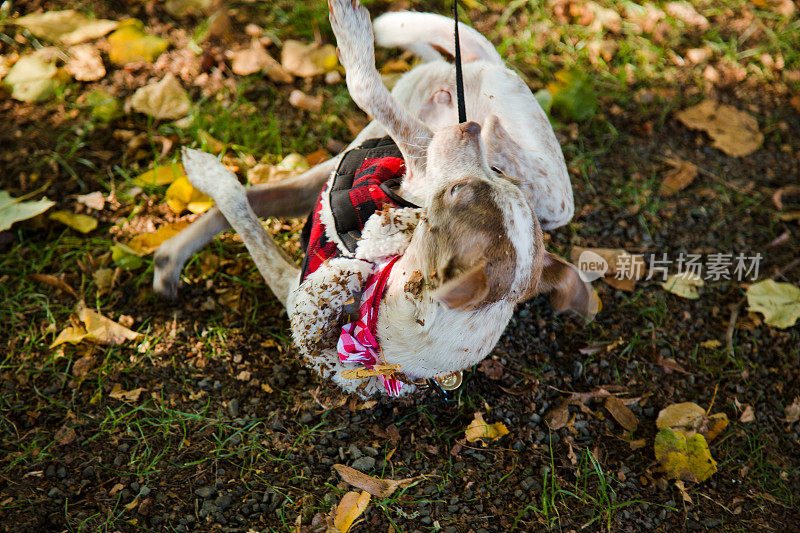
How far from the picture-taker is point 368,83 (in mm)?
2342

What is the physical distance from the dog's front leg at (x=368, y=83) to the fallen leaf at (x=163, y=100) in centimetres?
159

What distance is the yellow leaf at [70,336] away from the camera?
263 cm

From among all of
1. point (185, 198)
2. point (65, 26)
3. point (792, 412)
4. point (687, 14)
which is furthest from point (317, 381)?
point (687, 14)

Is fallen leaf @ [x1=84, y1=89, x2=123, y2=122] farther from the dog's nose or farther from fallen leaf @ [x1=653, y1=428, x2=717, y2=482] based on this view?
fallen leaf @ [x1=653, y1=428, x2=717, y2=482]

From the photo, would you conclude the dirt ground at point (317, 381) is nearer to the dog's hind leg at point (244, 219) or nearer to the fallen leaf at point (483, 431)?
the fallen leaf at point (483, 431)

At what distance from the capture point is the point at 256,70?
149 inches

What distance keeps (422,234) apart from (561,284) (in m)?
0.64

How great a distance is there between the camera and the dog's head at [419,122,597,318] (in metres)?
1.74

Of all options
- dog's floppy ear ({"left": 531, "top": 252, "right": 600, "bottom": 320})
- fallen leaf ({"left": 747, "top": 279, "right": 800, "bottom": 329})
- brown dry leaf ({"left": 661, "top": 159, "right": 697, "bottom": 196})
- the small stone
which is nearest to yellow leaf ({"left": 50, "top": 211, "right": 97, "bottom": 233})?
the small stone

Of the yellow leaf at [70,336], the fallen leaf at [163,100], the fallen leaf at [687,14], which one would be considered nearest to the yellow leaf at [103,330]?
the yellow leaf at [70,336]

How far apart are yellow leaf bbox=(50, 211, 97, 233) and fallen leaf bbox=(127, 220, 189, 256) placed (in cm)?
22

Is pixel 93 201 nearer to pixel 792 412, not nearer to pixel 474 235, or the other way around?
pixel 474 235

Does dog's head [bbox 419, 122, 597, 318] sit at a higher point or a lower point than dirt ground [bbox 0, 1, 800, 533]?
higher

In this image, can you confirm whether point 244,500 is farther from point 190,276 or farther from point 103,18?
point 103,18
